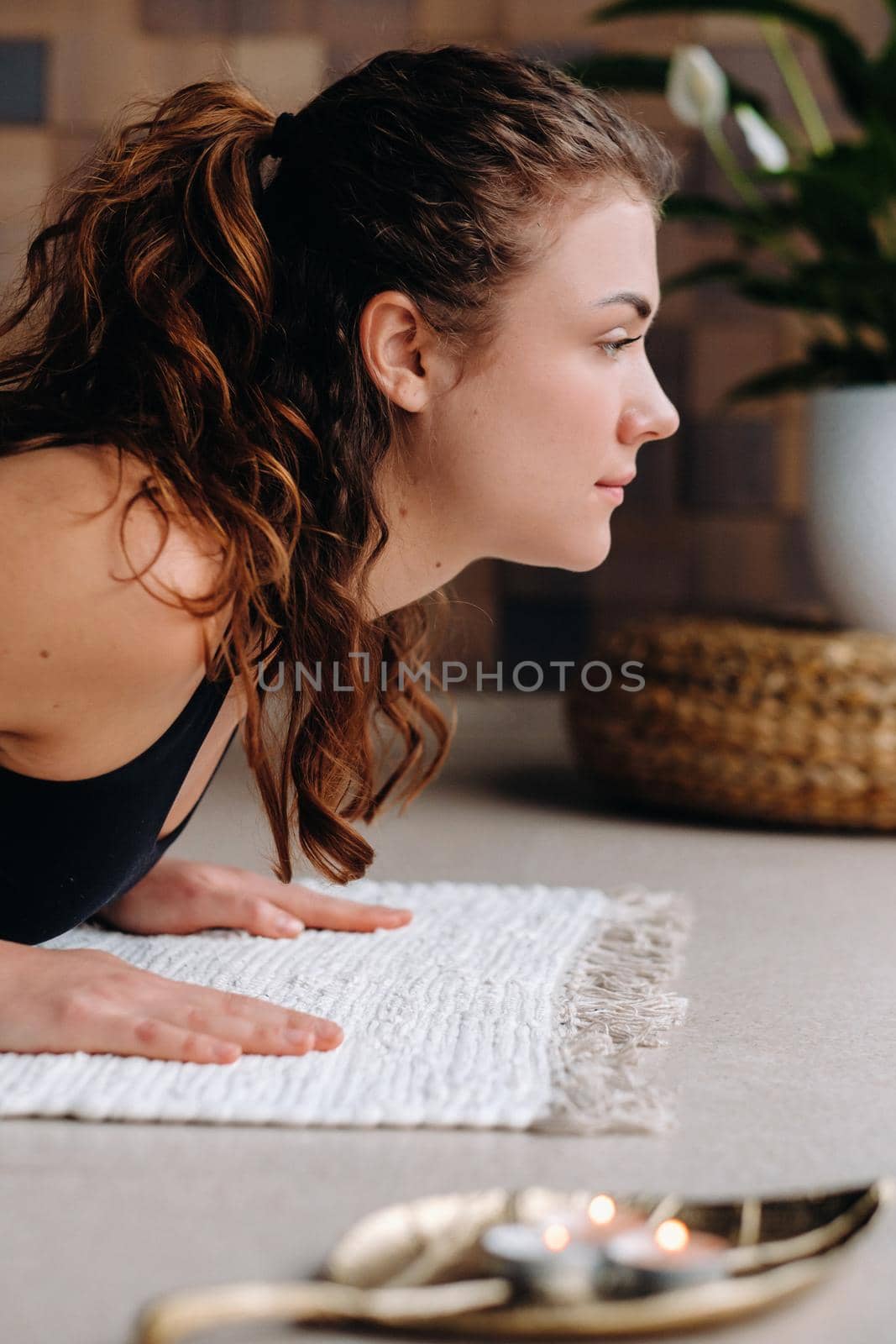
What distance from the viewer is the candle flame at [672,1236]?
562 millimetres

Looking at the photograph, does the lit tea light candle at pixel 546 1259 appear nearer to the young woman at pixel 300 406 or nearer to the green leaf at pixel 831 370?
the young woman at pixel 300 406

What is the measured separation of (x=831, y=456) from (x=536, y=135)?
75 cm

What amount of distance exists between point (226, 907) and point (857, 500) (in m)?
0.84

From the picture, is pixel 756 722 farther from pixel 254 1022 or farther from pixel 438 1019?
pixel 254 1022

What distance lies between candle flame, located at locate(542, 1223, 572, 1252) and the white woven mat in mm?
164

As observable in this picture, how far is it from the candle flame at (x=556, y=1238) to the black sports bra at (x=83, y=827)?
403 millimetres

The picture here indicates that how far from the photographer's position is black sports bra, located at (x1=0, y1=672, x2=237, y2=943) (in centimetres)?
86

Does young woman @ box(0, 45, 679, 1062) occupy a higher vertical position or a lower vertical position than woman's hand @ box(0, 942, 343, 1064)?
higher

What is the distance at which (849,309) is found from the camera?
1610 millimetres

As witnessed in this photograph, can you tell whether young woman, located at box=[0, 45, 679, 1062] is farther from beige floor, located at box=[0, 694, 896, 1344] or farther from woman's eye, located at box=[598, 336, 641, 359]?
beige floor, located at box=[0, 694, 896, 1344]

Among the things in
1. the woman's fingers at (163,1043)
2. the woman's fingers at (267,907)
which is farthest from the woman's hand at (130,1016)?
the woman's fingers at (267,907)

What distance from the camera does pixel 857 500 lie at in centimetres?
155
